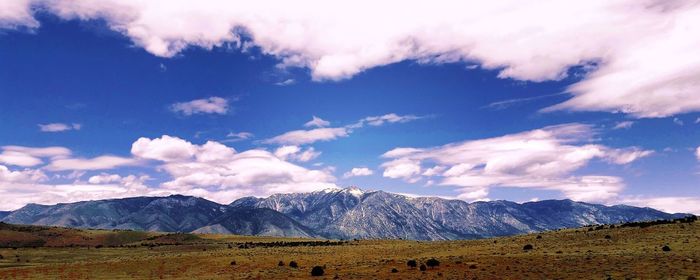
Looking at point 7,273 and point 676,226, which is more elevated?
point 676,226

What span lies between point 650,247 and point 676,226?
833 inches

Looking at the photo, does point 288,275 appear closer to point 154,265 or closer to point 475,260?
point 475,260

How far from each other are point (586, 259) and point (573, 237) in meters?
31.0

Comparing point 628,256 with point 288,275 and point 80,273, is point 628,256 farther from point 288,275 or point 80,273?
point 80,273

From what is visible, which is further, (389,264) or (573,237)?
(573,237)

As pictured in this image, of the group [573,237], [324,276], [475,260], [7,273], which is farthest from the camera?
[573,237]

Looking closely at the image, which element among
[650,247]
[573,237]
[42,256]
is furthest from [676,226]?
[42,256]

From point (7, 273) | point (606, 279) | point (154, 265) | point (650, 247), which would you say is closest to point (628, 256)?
point (650, 247)

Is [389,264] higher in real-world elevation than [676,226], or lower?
lower

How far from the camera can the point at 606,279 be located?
3991cm

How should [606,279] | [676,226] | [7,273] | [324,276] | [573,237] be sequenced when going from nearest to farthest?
[606,279]
[324,276]
[7,273]
[676,226]
[573,237]

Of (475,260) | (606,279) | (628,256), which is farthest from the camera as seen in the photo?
(475,260)

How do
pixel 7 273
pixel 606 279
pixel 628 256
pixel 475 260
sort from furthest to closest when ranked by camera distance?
pixel 7 273
pixel 475 260
pixel 628 256
pixel 606 279

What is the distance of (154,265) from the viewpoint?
79750 millimetres
